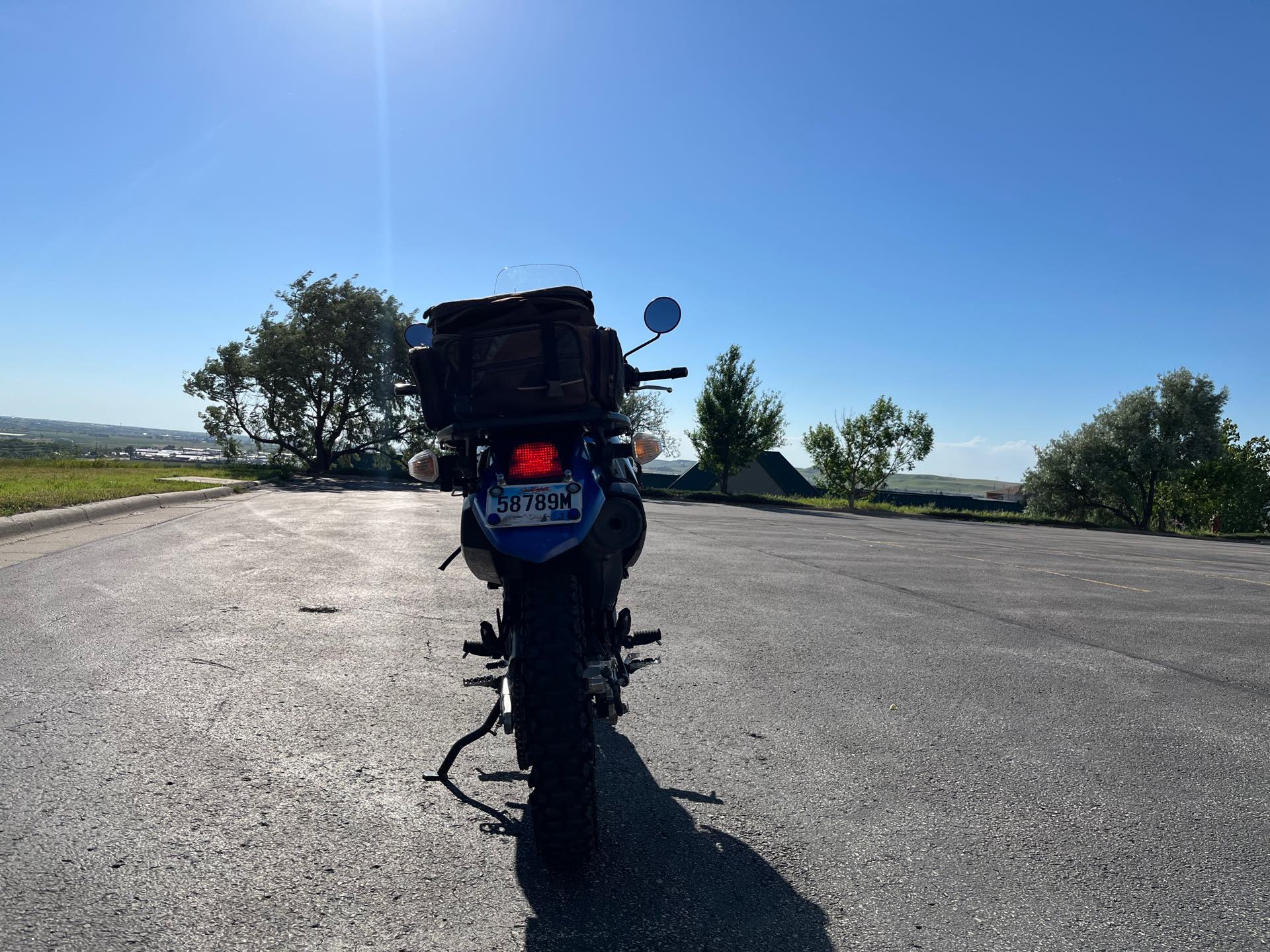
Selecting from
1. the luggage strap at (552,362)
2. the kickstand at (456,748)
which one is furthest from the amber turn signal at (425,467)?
the kickstand at (456,748)

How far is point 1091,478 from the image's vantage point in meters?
44.4

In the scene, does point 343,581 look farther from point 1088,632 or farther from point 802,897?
point 1088,632

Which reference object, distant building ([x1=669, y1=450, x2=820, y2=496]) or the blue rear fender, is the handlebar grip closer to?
the blue rear fender

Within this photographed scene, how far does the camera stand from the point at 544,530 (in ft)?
8.79

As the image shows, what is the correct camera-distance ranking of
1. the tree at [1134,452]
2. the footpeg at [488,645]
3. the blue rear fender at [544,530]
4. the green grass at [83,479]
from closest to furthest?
the blue rear fender at [544,530], the footpeg at [488,645], the green grass at [83,479], the tree at [1134,452]

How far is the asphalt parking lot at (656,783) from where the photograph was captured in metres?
2.11

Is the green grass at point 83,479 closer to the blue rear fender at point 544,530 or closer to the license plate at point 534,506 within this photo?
the blue rear fender at point 544,530

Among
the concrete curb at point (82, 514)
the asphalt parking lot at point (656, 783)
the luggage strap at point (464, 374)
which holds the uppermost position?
the luggage strap at point (464, 374)

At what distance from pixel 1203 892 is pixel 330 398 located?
37333mm

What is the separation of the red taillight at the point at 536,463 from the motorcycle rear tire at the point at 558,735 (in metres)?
0.52

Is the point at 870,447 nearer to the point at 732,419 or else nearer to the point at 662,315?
the point at 732,419

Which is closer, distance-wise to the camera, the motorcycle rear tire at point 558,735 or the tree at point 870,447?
the motorcycle rear tire at point 558,735

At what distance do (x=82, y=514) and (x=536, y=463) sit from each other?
1056 centimetres

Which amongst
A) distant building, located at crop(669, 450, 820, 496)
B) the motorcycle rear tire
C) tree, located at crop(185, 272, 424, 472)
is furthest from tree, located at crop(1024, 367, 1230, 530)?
the motorcycle rear tire
